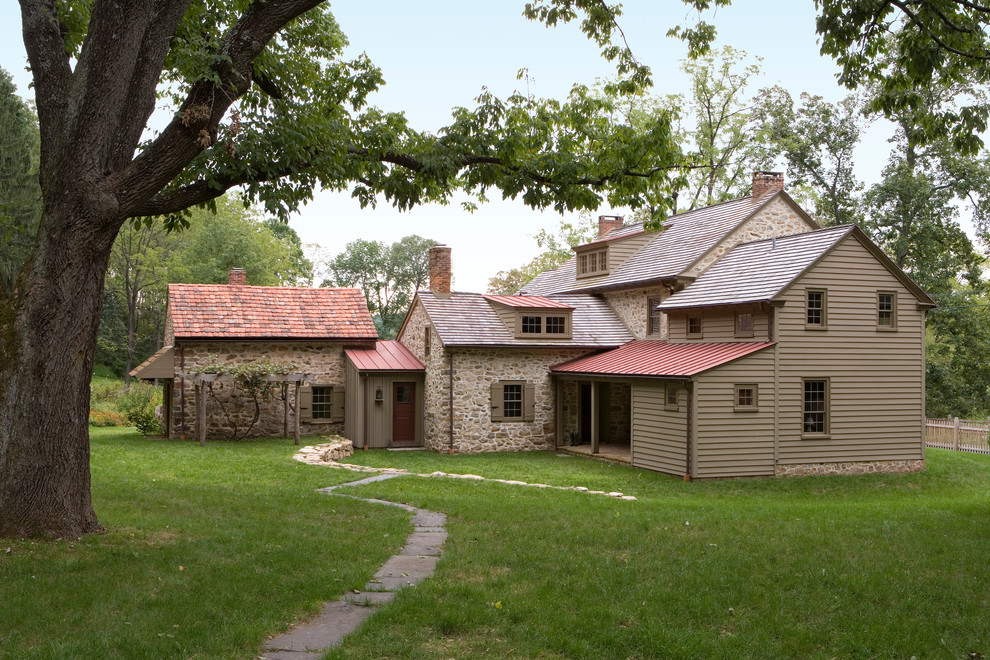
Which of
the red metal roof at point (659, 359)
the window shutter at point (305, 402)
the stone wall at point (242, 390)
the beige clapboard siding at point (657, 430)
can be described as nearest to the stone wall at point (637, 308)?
the red metal roof at point (659, 359)

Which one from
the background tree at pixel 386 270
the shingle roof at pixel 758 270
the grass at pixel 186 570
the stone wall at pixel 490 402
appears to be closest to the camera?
the grass at pixel 186 570

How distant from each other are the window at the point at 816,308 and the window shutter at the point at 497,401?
28.8ft

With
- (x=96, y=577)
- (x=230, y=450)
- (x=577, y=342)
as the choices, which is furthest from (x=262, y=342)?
(x=96, y=577)

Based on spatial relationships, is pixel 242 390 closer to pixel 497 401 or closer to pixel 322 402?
pixel 322 402

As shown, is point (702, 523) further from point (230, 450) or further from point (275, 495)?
point (230, 450)

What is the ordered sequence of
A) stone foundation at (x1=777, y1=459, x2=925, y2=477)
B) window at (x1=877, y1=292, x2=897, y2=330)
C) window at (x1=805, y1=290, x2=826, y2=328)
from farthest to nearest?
window at (x1=877, y1=292, x2=897, y2=330) < window at (x1=805, y1=290, x2=826, y2=328) < stone foundation at (x1=777, y1=459, x2=925, y2=477)

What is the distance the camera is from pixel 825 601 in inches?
279

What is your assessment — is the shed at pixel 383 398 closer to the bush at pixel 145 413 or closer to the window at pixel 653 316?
the bush at pixel 145 413

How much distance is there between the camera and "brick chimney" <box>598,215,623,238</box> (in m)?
32.6

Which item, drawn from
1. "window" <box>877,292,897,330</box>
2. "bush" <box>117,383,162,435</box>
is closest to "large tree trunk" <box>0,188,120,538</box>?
"bush" <box>117,383,162,435</box>

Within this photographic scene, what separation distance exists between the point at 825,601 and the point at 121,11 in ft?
28.8

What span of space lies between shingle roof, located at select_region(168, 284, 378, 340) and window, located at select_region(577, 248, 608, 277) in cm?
819

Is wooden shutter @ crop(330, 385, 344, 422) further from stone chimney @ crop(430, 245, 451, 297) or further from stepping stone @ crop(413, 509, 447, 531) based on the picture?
stepping stone @ crop(413, 509, 447, 531)

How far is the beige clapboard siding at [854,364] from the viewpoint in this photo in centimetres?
1939
